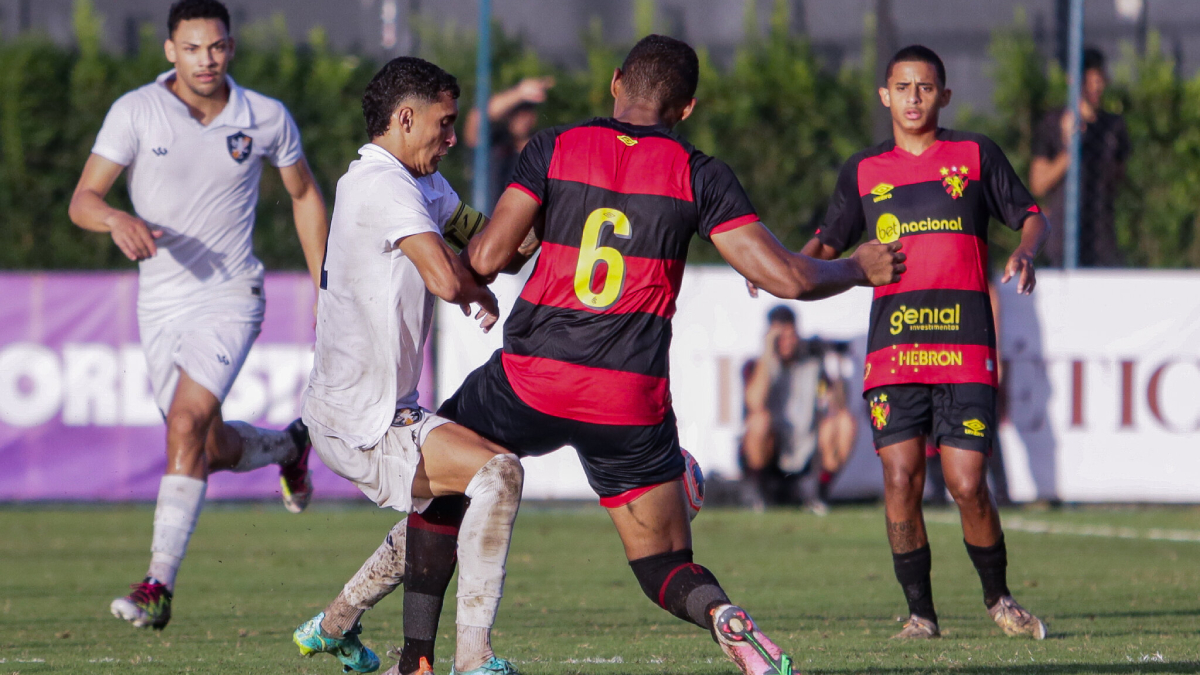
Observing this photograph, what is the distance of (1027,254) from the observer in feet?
19.0

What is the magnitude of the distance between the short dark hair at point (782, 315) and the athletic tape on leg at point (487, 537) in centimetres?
740

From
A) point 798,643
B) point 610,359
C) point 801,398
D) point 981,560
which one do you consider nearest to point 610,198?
point 610,359

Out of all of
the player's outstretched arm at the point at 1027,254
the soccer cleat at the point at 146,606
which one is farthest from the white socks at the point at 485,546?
the player's outstretched arm at the point at 1027,254

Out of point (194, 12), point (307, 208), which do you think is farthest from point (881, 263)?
point (194, 12)

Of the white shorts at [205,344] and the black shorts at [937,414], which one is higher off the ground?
the white shorts at [205,344]

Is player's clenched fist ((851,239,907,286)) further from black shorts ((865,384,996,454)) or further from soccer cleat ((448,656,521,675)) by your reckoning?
black shorts ((865,384,996,454))

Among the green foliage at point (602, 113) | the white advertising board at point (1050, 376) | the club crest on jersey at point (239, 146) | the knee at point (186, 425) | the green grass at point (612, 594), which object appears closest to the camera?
the green grass at point (612, 594)

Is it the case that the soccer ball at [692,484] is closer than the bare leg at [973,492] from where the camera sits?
Yes

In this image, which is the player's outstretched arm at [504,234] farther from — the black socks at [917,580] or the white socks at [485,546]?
the black socks at [917,580]

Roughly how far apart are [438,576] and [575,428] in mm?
697

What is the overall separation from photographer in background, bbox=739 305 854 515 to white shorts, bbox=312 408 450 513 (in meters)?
7.17

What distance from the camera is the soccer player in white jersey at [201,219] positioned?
6457 mm

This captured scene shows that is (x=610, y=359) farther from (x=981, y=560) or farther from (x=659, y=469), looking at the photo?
(x=981, y=560)

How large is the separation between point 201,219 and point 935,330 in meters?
3.15
